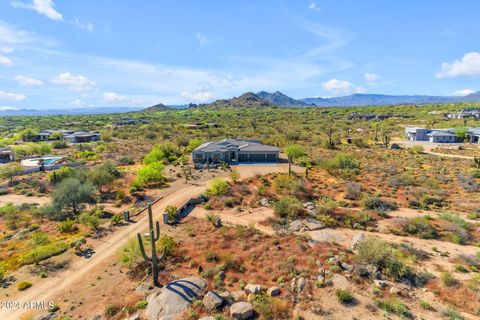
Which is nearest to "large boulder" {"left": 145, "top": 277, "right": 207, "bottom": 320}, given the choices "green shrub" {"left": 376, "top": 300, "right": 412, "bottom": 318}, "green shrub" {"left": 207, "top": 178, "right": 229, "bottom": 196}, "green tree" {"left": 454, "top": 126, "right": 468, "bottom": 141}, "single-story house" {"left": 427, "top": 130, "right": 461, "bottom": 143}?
"green shrub" {"left": 376, "top": 300, "right": 412, "bottom": 318}

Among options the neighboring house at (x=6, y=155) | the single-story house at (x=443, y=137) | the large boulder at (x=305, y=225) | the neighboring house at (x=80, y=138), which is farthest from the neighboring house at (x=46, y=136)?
the single-story house at (x=443, y=137)

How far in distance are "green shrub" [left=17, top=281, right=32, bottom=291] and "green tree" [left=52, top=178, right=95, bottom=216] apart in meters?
12.2

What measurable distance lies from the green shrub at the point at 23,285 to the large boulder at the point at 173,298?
860 cm

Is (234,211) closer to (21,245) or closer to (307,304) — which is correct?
(307,304)

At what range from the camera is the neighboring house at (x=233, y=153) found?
49.9m

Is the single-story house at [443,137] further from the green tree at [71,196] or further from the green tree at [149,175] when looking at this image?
the green tree at [71,196]

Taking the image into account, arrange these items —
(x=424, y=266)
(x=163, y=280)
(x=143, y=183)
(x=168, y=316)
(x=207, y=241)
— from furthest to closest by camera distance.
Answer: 1. (x=143, y=183)
2. (x=207, y=241)
3. (x=424, y=266)
4. (x=163, y=280)
5. (x=168, y=316)

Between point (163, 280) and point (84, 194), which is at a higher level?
point (84, 194)

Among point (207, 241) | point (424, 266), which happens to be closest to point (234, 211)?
point (207, 241)

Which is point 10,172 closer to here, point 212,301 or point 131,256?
point 131,256

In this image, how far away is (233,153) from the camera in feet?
168

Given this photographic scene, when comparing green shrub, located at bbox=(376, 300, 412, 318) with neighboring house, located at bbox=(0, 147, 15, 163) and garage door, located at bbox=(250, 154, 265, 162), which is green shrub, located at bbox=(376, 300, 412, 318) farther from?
neighboring house, located at bbox=(0, 147, 15, 163)

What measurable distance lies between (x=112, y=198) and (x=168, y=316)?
78.4ft

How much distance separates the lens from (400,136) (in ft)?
269
